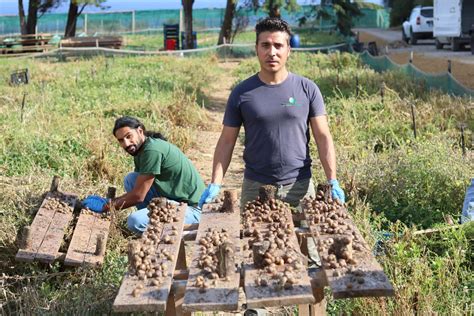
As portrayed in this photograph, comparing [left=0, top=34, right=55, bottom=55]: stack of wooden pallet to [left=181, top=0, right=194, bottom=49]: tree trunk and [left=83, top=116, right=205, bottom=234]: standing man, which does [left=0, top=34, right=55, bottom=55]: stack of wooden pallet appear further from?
[left=83, top=116, right=205, bottom=234]: standing man

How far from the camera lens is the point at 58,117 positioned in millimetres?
9195

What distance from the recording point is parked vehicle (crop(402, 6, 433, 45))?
2741 cm

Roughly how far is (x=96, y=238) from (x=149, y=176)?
1.90 ft

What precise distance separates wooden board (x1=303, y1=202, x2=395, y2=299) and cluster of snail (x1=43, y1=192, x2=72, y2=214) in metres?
2.61

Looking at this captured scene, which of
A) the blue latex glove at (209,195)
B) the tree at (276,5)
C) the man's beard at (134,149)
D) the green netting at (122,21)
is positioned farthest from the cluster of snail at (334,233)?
the green netting at (122,21)

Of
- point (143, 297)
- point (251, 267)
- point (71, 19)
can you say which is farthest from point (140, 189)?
point (71, 19)

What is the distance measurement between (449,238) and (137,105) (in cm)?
688

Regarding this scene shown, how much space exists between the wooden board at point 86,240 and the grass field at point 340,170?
0.27 feet

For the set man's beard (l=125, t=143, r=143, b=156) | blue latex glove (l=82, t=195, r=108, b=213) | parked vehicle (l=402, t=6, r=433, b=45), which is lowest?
blue latex glove (l=82, t=195, r=108, b=213)

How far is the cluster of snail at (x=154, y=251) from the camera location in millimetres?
2889

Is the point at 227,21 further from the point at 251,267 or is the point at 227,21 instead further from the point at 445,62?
the point at 251,267

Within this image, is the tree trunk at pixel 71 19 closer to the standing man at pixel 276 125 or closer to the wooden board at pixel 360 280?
the standing man at pixel 276 125

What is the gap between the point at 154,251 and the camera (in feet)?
10.2

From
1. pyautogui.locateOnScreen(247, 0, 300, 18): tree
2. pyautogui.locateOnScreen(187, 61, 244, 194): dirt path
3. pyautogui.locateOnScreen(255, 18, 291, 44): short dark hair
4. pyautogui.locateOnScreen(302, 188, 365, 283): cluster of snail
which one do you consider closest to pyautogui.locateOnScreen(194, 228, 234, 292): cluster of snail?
pyautogui.locateOnScreen(302, 188, 365, 283): cluster of snail
